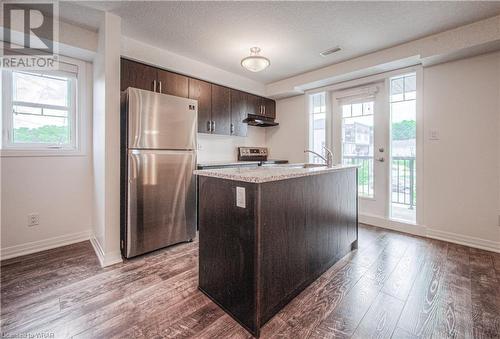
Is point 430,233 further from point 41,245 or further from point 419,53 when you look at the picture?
point 41,245

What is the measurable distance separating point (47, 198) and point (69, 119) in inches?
38.2

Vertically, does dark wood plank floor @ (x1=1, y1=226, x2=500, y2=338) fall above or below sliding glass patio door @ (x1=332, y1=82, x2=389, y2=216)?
below

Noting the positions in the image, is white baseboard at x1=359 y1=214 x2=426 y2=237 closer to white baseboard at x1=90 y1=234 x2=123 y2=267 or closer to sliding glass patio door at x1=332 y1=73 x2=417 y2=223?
sliding glass patio door at x1=332 y1=73 x2=417 y2=223

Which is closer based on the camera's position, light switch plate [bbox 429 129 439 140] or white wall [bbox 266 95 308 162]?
light switch plate [bbox 429 129 439 140]

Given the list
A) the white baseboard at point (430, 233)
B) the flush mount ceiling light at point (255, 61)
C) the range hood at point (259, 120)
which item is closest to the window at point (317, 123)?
the range hood at point (259, 120)

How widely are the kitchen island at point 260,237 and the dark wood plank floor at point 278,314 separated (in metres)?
0.12

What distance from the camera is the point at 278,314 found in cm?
152

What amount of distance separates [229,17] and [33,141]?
8.40 feet

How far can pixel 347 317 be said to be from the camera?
4.88 feet

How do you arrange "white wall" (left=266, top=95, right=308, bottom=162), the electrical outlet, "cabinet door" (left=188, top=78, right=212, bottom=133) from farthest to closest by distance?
"white wall" (left=266, top=95, right=308, bottom=162) → "cabinet door" (left=188, top=78, right=212, bottom=133) → the electrical outlet

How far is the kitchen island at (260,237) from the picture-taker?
1357 mm

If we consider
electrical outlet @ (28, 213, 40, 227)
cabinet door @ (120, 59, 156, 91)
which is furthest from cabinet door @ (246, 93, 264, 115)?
electrical outlet @ (28, 213, 40, 227)

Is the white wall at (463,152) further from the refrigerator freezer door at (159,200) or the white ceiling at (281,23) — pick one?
the refrigerator freezer door at (159,200)

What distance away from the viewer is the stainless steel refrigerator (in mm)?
2289
